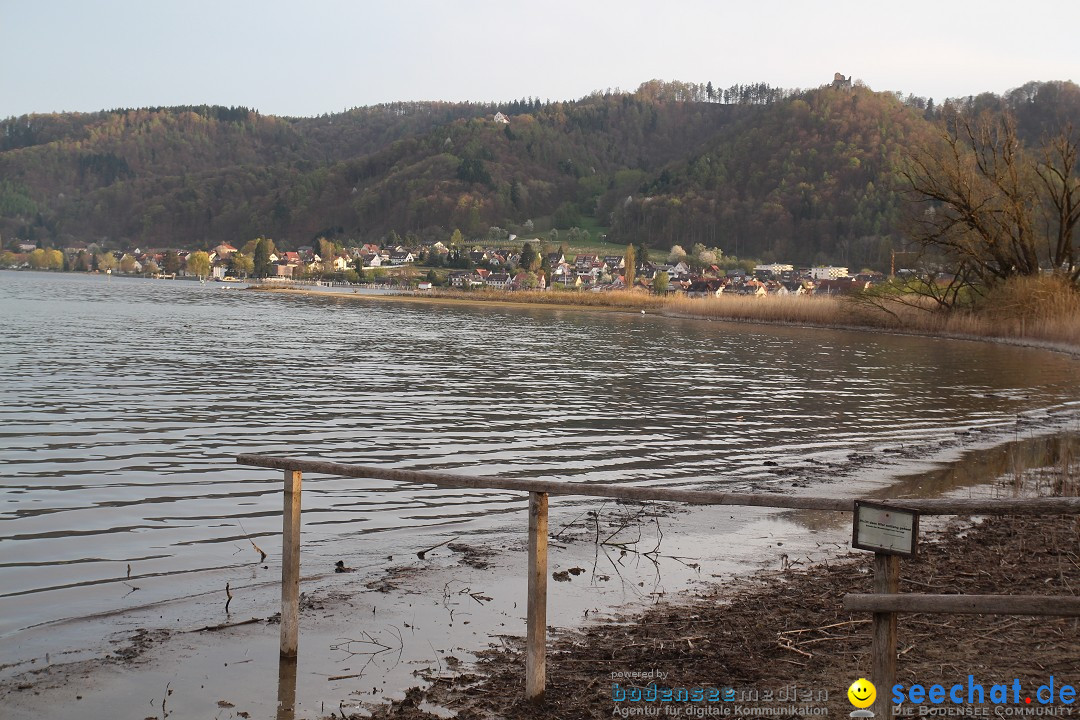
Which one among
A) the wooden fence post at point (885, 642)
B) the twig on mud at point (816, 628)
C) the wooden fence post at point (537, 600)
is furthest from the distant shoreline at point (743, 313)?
the wooden fence post at point (885, 642)

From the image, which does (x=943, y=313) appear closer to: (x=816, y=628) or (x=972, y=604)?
(x=816, y=628)

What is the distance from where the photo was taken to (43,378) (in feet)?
86.2

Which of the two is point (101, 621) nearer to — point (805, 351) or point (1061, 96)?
point (805, 351)

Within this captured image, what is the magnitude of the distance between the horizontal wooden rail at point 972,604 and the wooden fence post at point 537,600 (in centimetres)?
210

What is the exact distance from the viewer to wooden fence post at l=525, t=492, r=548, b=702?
5961 millimetres

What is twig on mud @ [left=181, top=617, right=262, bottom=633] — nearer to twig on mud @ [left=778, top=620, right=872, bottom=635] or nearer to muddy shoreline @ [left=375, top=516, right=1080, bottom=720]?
muddy shoreline @ [left=375, top=516, right=1080, bottom=720]

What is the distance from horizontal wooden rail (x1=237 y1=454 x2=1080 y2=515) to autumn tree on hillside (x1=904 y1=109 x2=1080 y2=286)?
139ft

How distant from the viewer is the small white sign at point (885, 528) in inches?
171

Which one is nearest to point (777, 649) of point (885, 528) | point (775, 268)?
point (885, 528)

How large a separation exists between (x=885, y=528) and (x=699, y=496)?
1.63 metres

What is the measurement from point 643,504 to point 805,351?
109ft

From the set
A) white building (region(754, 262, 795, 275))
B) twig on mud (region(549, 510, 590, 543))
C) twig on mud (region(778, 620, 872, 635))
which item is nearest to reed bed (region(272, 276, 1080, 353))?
twig on mud (region(549, 510, 590, 543))

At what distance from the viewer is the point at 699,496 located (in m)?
5.96

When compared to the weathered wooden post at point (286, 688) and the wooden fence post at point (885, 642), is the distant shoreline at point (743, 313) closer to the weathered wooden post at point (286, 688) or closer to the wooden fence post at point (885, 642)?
the weathered wooden post at point (286, 688)
